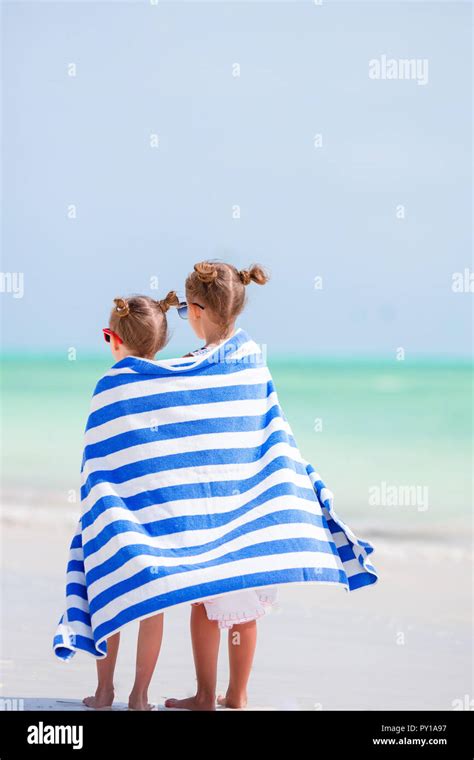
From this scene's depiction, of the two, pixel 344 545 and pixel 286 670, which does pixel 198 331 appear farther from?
pixel 286 670

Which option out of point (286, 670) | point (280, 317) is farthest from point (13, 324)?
point (286, 670)

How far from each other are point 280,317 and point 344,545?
22392mm

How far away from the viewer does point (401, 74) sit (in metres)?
26.8

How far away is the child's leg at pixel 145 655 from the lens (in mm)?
4023

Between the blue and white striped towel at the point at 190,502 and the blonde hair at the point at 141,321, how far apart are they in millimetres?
106

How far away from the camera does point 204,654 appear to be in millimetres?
4090

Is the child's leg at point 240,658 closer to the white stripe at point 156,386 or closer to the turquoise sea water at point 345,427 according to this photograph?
the white stripe at point 156,386

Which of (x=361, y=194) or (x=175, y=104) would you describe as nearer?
(x=175, y=104)

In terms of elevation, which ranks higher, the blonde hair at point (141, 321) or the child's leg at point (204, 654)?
the blonde hair at point (141, 321)

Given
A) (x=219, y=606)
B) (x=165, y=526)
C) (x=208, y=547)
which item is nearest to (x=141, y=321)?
(x=165, y=526)

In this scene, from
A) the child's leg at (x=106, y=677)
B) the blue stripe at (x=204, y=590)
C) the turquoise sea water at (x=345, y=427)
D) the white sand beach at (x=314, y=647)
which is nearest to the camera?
the blue stripe at (x=204, y=590)

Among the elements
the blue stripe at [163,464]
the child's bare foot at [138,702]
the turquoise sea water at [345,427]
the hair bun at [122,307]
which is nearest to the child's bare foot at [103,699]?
the child's bare foot at [138,702]

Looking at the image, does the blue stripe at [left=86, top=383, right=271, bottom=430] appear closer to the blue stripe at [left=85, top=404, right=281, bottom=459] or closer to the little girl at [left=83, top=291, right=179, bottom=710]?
the blue stripe at [left=85, top=404, right=281, bottom=459]
